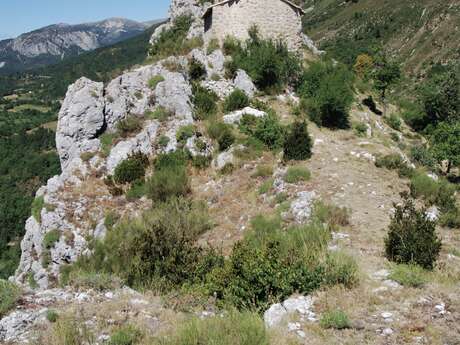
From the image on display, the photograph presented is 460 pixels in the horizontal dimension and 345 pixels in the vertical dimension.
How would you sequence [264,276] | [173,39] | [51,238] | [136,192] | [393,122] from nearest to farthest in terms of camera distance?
[264,276] < [51,238] < [136,192] < [393,122] < [173,39]

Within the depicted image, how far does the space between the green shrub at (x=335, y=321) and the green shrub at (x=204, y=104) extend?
44.6ft

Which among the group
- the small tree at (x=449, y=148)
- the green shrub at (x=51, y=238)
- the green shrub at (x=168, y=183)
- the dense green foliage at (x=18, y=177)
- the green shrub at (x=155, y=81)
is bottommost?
the dense green foliage at (x=18, y=177)

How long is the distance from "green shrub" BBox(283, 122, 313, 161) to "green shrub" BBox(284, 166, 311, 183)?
1.50 m

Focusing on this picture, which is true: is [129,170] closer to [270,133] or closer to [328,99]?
[270,133]

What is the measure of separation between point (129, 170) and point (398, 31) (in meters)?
81.9

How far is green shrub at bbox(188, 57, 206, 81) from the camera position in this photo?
2128 centimetres

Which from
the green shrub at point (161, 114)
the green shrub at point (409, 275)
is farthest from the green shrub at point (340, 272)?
the green shrub at point (161, 114)

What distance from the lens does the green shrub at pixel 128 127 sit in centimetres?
1891

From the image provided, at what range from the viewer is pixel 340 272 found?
7.78 m

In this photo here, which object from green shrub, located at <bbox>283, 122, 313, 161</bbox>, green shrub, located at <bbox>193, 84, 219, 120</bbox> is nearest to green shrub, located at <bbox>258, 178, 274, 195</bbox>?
green shrub, located at <bbox>283, 122, 313, 161</bbox>

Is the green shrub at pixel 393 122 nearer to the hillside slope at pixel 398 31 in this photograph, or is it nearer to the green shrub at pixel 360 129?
the green shrub at pixel 360 129

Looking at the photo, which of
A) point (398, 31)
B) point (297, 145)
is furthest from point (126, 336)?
point (398, 31)

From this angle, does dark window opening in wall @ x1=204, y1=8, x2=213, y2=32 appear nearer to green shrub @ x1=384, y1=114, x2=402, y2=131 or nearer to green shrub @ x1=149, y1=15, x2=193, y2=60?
green shrub @ x1=149, y1=15, x2=193, y2=60

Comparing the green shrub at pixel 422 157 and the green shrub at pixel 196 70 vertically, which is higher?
the green shrub at pixel 196 70
